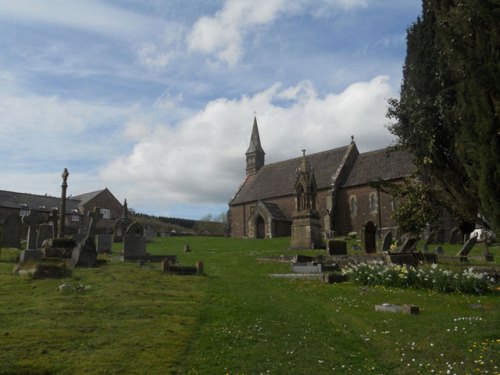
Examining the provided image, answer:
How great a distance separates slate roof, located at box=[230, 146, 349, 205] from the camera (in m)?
51.9

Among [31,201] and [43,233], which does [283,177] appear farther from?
[43,233]

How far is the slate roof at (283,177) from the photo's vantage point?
51.9 m

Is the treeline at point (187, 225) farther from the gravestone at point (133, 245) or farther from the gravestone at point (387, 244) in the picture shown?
the gravestone at point (387, 244)

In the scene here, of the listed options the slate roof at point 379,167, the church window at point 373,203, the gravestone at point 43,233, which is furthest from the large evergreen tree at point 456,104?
the church window at point 373,203

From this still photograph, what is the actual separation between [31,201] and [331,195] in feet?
125

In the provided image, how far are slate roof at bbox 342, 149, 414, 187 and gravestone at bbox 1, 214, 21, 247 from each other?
98.8 feet

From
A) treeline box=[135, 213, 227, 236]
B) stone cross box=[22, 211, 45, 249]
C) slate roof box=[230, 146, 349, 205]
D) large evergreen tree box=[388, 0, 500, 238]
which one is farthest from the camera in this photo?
treeline box=[135, 213, 227, 236]

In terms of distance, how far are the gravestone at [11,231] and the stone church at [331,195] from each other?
23.0 meters

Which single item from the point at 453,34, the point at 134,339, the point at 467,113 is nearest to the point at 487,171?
the point at 467,113

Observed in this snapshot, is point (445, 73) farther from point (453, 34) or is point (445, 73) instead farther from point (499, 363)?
point (499, 363)

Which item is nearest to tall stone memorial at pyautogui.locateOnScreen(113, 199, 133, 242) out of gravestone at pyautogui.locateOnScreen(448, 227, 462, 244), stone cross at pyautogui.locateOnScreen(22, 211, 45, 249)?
stone cross at pyautogui.locateOnScreen(22, 211, 45, 249)

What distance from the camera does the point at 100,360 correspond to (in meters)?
7.44

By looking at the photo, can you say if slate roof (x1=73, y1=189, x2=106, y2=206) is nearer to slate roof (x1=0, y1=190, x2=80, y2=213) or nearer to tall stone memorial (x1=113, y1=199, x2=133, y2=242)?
slate roof (x1=0, y1=190, x2=80, y2=213)

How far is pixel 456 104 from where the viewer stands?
41.1 feet
